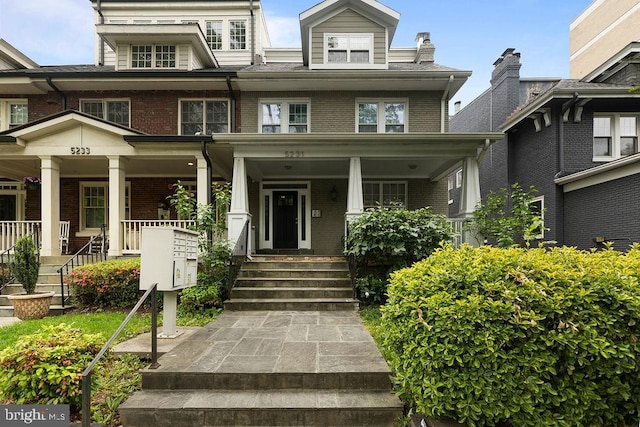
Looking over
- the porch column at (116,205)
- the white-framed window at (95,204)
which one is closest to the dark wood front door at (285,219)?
the porch column at (116,205)

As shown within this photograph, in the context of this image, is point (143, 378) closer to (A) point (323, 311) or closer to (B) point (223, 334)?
(B) point (223, 334)

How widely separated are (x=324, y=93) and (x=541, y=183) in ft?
25.3

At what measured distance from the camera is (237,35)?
1350cm

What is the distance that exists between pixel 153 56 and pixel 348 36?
22.2 ft

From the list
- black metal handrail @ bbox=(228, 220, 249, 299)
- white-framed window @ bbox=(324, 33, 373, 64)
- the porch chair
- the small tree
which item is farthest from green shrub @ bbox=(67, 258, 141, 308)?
white-framed window @ bbox=(324, 33, 373, 64)

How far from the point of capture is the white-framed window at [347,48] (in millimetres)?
11195

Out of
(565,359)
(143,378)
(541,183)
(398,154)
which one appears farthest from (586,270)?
(541,183)

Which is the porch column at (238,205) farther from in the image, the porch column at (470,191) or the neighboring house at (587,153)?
the neighboring house at (587,153)

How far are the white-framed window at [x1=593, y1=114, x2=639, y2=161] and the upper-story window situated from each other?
14.0 m

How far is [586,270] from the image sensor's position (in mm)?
2684

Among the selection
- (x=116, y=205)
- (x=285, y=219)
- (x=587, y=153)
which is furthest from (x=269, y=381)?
(x=587, y=153)

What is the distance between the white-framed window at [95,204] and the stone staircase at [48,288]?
127 inches

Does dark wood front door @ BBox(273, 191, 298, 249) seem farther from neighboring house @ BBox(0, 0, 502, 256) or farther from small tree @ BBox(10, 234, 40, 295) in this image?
small tree @ BBox(10, 234, 40, 295)

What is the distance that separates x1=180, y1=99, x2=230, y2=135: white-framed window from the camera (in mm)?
11008
